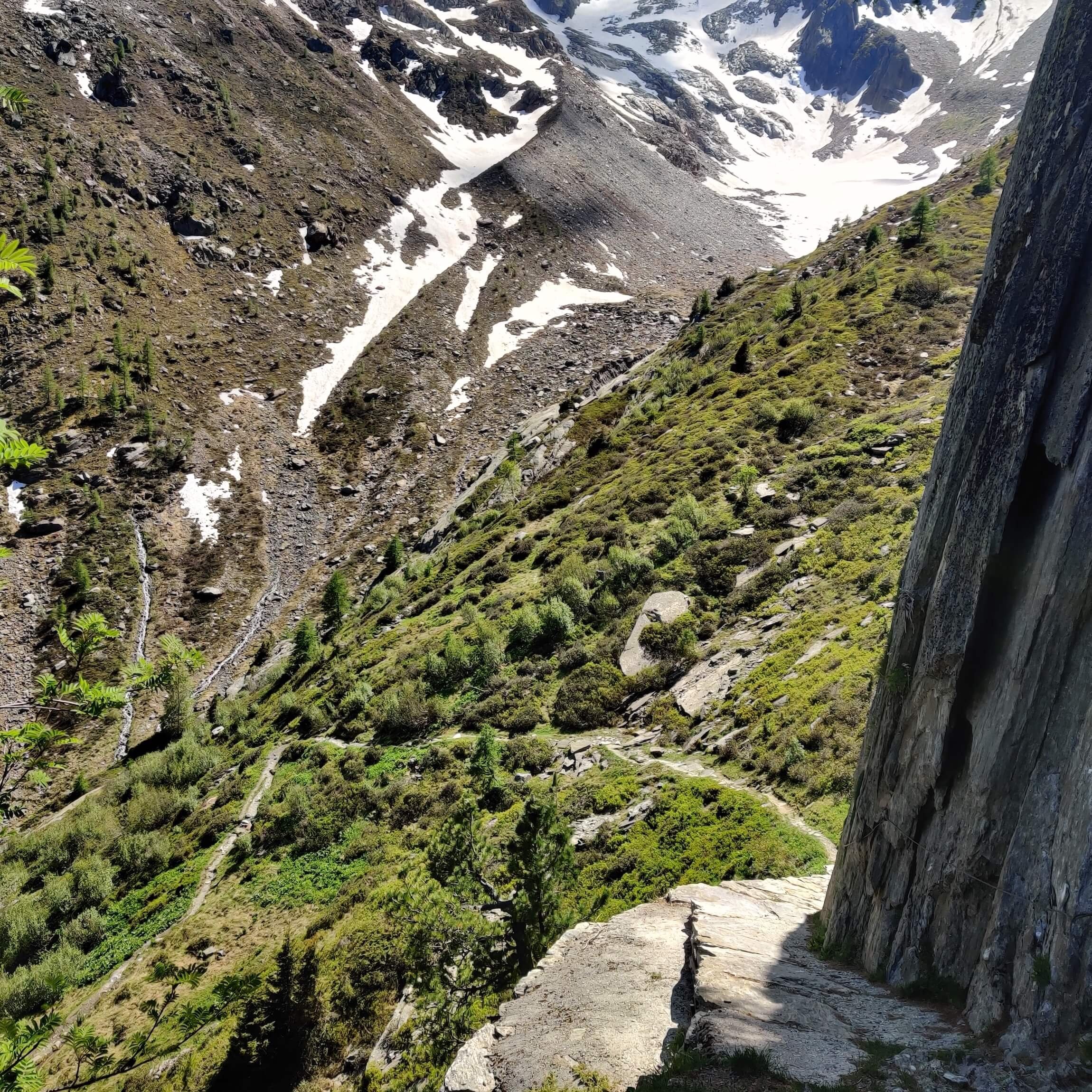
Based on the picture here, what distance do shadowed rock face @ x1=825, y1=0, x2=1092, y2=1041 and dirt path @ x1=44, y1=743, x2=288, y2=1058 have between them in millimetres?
16425

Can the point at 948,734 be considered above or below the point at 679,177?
below

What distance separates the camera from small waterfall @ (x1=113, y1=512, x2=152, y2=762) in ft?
121

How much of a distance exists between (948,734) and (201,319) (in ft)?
262

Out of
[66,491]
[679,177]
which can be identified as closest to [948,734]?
[66,491]

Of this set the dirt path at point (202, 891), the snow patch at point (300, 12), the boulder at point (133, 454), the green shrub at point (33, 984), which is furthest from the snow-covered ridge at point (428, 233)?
the green shrub at point (33, 984)

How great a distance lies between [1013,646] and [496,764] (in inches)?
605

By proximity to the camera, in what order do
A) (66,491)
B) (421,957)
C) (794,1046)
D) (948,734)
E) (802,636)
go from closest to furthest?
(794,1046)
(948,734)
(421,957)
(802,636)
(66,491)

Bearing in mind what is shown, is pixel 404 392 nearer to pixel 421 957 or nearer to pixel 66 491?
pixel 66 491

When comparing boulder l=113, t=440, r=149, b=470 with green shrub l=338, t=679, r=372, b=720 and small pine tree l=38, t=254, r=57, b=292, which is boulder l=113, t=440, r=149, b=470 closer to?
small pine tree l=38, t=254, r=57, b=292

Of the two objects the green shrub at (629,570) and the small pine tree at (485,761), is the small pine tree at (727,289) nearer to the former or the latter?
the green shrub at (629,570)

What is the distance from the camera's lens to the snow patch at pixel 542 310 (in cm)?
7981

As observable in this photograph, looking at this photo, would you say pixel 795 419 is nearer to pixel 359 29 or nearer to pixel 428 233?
pixel 428 233

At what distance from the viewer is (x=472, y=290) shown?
87.0 m

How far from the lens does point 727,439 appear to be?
33844mm
